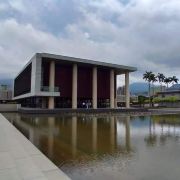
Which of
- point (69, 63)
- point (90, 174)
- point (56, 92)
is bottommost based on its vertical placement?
point (90, 174)

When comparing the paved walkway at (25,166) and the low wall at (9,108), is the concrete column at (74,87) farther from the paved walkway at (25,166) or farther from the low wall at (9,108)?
the paved walkway at (25,166)

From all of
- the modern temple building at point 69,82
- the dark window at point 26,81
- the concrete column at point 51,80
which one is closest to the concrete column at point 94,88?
the modern temple building at point 69,82

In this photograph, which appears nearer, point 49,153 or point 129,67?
point 49,153

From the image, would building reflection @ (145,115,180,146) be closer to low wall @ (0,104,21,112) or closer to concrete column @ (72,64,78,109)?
concrete column @ (72,64,78,109)

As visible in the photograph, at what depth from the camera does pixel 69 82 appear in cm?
5203

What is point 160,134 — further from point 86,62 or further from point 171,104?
point 171,104

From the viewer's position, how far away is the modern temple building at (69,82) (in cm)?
4625

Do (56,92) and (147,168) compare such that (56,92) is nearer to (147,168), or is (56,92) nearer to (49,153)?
(49,153)

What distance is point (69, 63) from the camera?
50344 millimetres

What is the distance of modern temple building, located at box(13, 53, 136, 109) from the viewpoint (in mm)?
46250

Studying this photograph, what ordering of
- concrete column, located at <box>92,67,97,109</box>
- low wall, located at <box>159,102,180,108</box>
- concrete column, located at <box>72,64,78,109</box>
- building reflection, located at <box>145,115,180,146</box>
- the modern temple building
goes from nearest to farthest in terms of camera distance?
1. building reflection, located at <box>145,115,180,146</box>
2. the modern temple building
3. concrete column, located at <box>72,64,78,109</box>
4. concrete column, located at <box>92,67,97,109</box>
5. low wall, located at <box>159,102,180,108</box>

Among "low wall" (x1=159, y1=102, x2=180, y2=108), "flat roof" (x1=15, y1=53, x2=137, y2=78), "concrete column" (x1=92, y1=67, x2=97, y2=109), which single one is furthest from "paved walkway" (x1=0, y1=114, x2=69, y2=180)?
"low wall" (x1=159, y1=102, x2=180, y2=108)

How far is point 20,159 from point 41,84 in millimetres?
40434

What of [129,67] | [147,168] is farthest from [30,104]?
[147,168]
